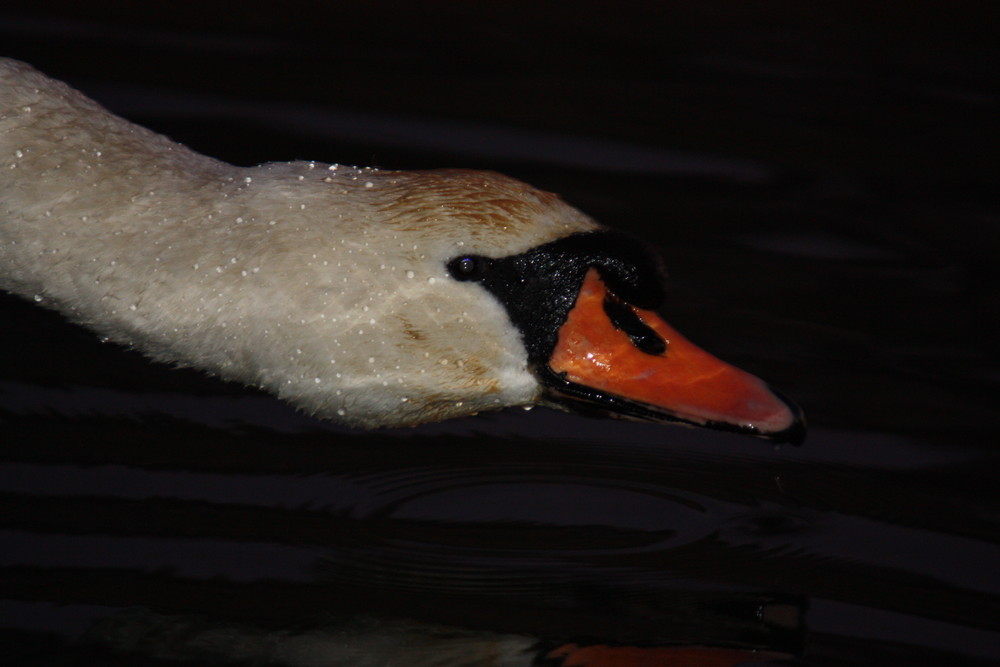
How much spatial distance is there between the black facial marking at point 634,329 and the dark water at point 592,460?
1.71 ft

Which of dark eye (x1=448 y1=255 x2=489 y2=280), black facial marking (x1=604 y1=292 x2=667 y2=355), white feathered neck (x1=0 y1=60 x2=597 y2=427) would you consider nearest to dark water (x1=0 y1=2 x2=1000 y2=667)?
white feathered neck (x1=0 y1=60 x2=597 y2=427)

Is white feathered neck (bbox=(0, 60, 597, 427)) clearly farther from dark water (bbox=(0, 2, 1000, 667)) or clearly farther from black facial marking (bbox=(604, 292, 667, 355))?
dark water (bbox=(0, 2, 1000, 667))

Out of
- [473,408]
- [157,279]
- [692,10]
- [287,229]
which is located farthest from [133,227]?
[692,10]

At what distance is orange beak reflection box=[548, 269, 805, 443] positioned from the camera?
4102 millimetres

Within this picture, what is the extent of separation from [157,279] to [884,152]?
4.13 metres

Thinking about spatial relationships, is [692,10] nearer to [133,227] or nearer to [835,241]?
[835,241]

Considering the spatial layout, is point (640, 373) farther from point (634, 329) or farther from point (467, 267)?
point (467, 267)

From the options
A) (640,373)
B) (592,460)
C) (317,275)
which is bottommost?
(592,460)

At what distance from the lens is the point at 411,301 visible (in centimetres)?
417

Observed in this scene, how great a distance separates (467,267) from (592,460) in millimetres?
854

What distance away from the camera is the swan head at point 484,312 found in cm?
412

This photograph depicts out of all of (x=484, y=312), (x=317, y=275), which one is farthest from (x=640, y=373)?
(x=317, y=275)

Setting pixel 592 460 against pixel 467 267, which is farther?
pixel 592 460

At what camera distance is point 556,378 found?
4172mm
